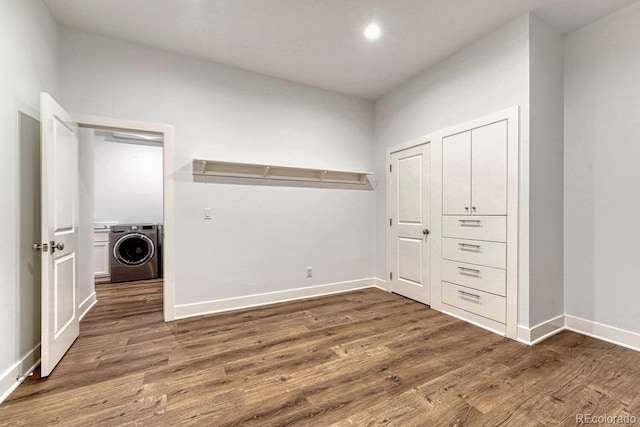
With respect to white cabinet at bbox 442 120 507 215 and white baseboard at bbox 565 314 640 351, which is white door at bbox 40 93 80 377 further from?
white baseboard at bbox 565 314 640 351

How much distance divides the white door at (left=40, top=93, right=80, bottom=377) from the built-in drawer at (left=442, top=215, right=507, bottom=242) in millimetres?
3464

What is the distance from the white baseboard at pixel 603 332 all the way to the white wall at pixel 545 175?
130 mm

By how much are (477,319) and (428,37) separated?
281 cm

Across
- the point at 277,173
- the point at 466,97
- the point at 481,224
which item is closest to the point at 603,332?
the point at 481,224

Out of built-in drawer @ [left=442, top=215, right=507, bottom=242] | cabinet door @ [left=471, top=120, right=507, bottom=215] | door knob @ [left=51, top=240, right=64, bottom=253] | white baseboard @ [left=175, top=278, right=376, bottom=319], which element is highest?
cabinet door @ [left=471, top=120, right=507, bottom=215]

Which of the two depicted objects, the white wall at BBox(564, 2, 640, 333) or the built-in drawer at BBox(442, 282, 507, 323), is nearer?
the white wall at BBox(564, 2, 640, 333)

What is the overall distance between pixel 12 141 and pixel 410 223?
3.67m

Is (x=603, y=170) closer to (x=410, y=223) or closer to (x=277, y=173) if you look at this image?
(x=410, y=223)

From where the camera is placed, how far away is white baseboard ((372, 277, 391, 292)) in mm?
3983

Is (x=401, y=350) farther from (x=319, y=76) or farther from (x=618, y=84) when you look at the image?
(x=319, y=76)

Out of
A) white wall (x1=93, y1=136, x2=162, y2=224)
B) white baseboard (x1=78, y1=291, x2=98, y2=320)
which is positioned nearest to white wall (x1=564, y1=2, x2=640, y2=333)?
white baseboard (x1=78, y1=291, x2=98, y2=320)

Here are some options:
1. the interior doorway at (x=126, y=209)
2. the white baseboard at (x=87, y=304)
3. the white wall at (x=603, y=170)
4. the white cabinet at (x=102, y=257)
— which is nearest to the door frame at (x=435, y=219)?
the white wall at (x=603, y=170)

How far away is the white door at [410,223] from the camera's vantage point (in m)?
3.40

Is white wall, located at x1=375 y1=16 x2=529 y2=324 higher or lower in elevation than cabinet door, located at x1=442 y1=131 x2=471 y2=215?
higher
